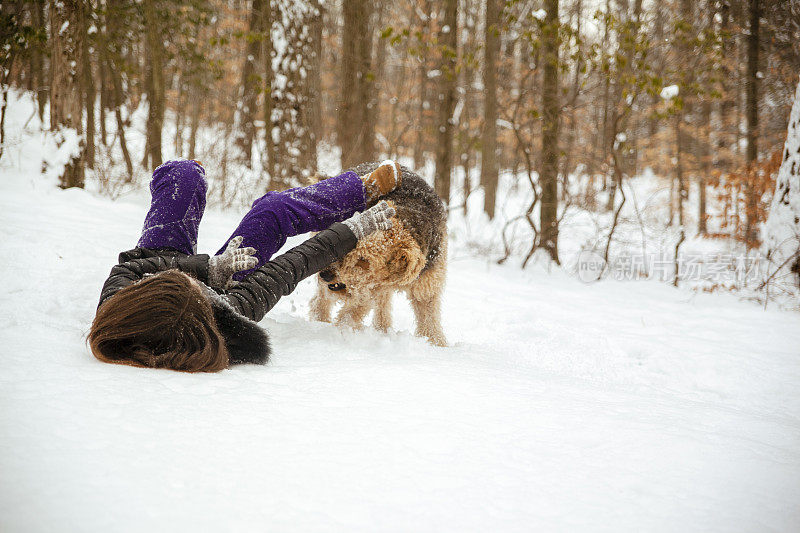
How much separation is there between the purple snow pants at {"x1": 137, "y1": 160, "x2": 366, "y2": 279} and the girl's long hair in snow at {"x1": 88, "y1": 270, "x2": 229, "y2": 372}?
67cm

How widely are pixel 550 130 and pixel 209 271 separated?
633 centimetres

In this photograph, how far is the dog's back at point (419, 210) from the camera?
277 centimetres

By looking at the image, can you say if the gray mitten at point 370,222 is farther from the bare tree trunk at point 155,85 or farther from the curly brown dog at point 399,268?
the bare tree trunk at point 155,85

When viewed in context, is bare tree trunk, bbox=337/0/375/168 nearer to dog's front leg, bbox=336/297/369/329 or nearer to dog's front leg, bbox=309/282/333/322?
dog's front leg, bbox=309/282/333/322

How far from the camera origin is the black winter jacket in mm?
2031

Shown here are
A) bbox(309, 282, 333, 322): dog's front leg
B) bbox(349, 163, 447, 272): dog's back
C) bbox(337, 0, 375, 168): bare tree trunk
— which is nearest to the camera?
bbox(349, 163, 447, 272): dog's back

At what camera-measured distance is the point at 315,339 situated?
2676mm

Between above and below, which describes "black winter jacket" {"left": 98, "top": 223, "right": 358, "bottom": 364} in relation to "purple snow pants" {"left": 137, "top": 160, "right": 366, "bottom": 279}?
below

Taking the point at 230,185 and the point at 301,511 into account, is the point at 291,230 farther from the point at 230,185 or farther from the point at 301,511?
the point at 230,185

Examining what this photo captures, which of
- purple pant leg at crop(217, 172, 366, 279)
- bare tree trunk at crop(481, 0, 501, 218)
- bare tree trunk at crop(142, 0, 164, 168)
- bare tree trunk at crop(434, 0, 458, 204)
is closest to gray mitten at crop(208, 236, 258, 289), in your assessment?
purple pant leg at crop(217, 172, 366, 279)

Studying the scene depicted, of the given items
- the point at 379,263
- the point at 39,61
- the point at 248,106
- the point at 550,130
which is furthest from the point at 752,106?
the point at 39,61

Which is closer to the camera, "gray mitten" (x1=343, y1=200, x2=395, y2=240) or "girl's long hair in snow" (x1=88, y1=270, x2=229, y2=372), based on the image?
"girl's long hair in snow" (x1=88, y1=270, x2=229, y2=372)

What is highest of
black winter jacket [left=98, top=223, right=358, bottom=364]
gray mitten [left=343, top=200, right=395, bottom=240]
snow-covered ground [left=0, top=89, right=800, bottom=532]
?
gray mitten [left=343, top=200, right=395, bottom=240]

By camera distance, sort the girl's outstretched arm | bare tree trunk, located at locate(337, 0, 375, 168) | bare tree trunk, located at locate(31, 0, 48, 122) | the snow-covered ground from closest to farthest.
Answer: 1. the snow-covered ground
2. the girl's outstretched arm
3. bare tree trunk, located at locate(31, 0, 48, 122)
4. bare tree trunk, located at locate(337, 0, 375, 168)
